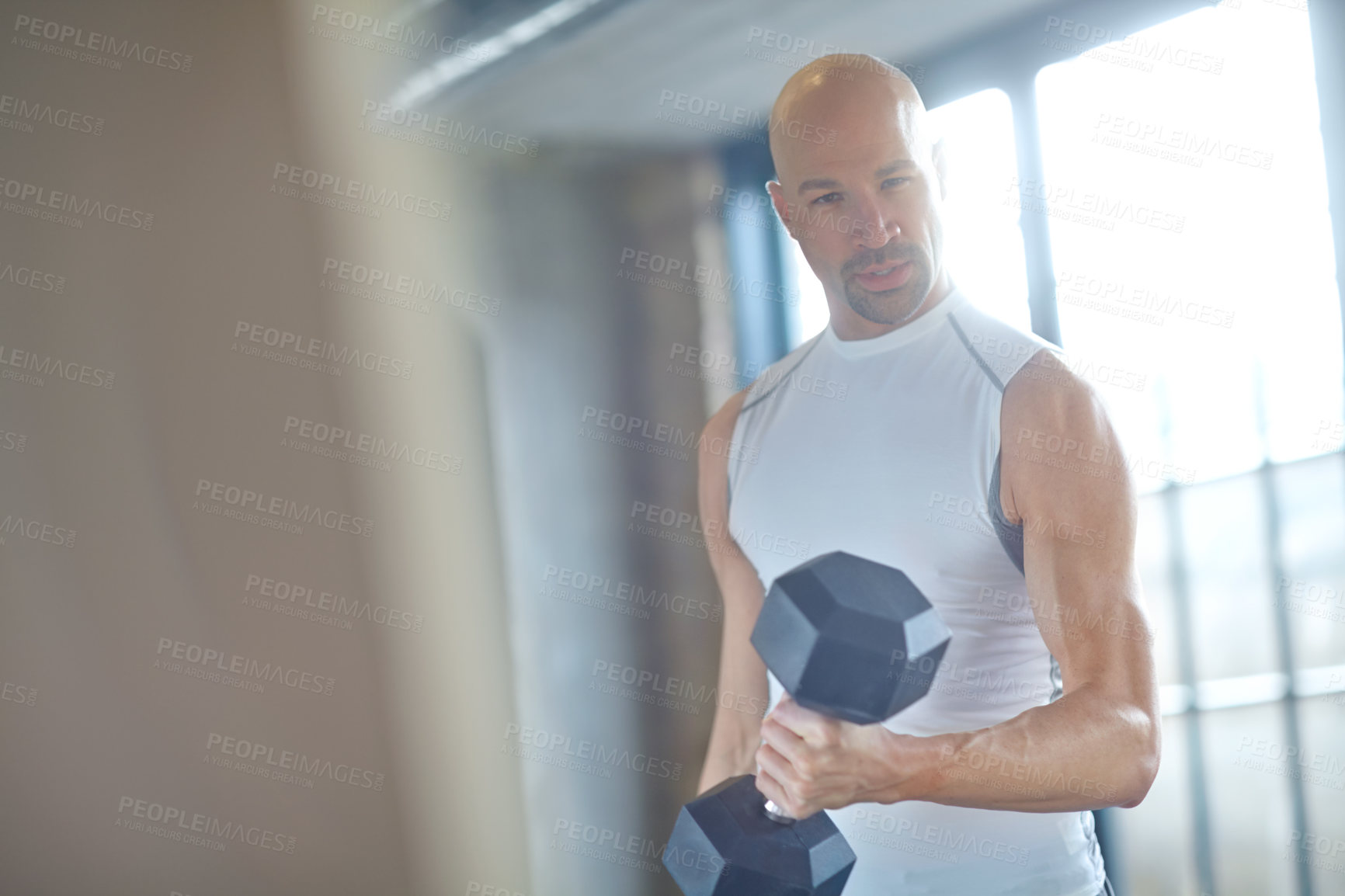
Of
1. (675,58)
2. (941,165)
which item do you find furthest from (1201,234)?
(675,58)

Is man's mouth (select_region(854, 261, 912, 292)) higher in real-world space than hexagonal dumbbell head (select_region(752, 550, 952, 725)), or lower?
higher

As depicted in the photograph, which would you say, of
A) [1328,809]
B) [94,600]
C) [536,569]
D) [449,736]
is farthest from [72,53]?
[1328,809]

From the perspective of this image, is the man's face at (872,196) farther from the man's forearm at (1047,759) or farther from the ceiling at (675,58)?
the man's forearm at (1047,759)

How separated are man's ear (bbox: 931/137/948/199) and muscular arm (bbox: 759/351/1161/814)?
0.28 m

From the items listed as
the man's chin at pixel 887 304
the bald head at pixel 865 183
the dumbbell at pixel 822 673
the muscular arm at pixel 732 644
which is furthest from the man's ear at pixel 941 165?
the dumbbell at pixel 822 673

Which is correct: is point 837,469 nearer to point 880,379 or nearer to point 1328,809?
point 880,379

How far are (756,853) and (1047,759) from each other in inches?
11.4

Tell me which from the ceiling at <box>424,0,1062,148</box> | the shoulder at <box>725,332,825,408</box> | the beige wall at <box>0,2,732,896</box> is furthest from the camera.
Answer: the beige wall at <box>0,2,732,896</box>

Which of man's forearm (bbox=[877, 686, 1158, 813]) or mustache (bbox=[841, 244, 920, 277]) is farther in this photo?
mustache (bbox=[841, 244, 920, 277])

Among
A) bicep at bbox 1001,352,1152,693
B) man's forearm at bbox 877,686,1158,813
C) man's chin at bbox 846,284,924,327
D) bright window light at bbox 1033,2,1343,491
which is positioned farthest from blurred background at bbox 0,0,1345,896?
man's forearm at bbox 877,686,1158,813

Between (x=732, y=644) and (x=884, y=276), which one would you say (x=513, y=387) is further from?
(x=884, y=276)

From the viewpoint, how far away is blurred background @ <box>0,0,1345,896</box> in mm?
1329

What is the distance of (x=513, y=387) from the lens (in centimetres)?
210

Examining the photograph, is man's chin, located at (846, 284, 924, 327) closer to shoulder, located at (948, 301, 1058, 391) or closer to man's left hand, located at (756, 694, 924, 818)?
shoulder, located at (948, 301, 1058, 391)
